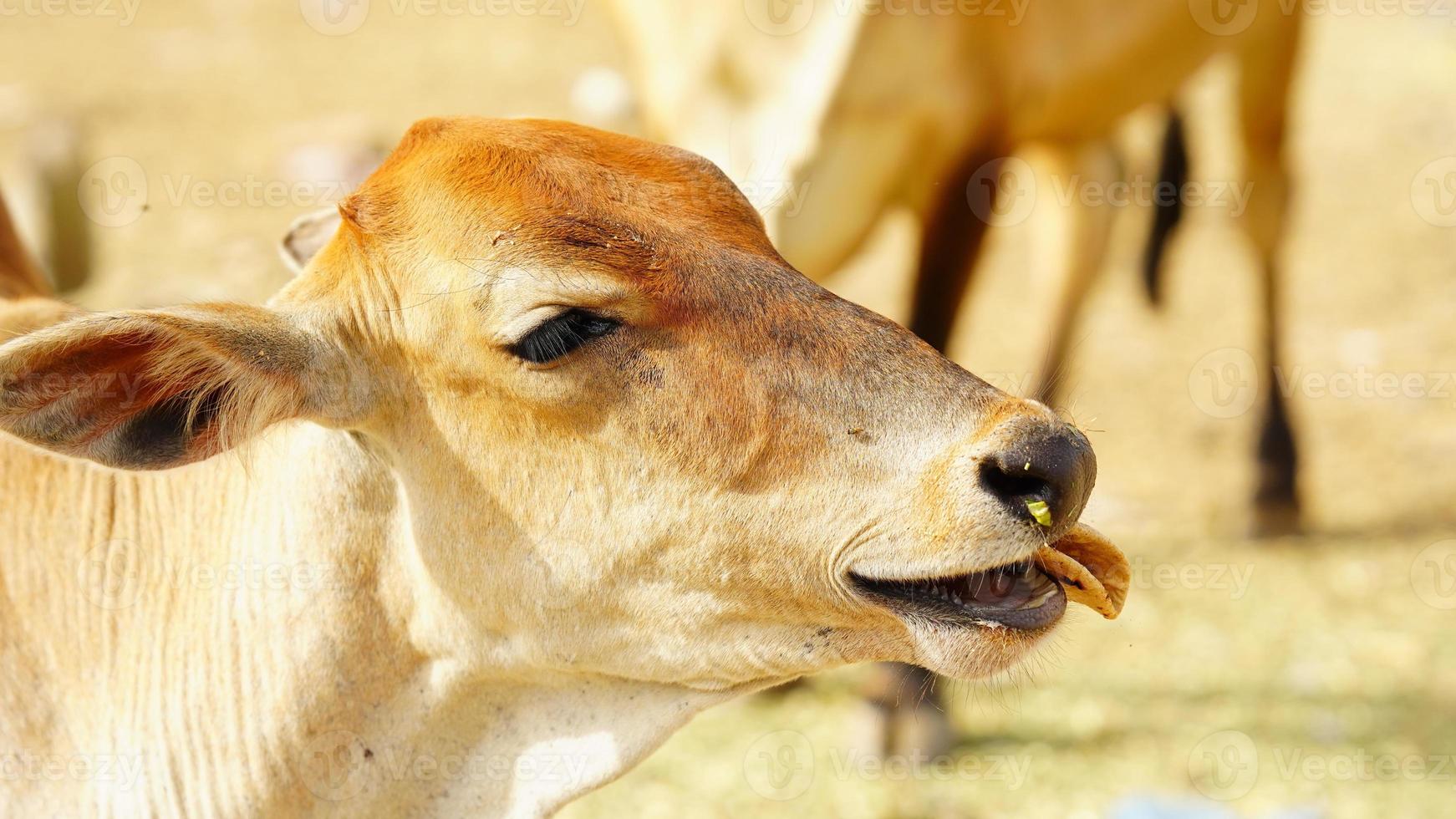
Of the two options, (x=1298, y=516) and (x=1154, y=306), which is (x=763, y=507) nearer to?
(x=1298, y=516)

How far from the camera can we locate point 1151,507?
5.93 meters

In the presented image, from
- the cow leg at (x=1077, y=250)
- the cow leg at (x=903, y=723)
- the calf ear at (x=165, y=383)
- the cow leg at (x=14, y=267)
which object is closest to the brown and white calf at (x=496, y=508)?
the calf ear at (x=165, y=383)

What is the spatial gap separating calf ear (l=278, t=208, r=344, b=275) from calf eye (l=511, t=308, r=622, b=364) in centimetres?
85

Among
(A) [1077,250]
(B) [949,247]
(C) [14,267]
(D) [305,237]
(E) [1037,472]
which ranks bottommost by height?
(A) [1077,250]

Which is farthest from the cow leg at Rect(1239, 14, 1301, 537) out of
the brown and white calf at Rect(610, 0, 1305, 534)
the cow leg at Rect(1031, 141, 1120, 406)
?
the cow leg at Rect(1031, 141, 1120, 406)

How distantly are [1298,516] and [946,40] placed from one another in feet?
8.76

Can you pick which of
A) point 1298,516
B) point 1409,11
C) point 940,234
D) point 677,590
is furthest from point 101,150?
point 1409,11

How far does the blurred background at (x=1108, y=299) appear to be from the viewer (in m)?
4.41

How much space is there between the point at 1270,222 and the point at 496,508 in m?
4.78

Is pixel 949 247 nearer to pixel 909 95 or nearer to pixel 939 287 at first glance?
pixel 939 287

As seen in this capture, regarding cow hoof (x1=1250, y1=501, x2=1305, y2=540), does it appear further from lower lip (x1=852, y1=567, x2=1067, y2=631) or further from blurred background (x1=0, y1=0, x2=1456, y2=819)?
lower lip (x1=852, y1=567, x2=1067, y2=631)

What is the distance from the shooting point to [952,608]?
2.11 m

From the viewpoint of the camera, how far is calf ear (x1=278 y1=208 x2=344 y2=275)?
275 centimetres

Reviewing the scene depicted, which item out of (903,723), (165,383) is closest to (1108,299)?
(903,723)
